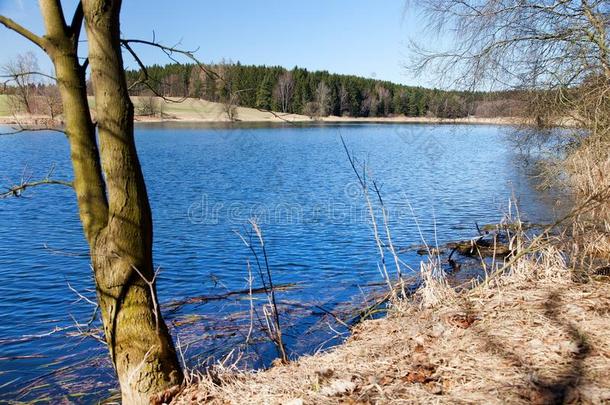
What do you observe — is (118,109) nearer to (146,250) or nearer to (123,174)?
(123,174)

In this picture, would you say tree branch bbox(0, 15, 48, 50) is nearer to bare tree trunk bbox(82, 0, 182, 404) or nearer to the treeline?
bare tree trunk bbox(82, 0, 182, 404)

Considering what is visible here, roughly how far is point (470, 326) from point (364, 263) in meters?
6.73

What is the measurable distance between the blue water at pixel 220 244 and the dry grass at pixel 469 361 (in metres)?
1.26

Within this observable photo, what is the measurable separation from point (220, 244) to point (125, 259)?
8.73 metres

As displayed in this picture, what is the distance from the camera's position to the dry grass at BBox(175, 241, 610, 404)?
322 cm

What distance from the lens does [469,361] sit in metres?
3.64

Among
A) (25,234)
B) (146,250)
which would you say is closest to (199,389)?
(146,250)

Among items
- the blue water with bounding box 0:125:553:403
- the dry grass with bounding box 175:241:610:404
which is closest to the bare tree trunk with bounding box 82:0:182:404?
the dry grass with bounding box 175:241:610:404

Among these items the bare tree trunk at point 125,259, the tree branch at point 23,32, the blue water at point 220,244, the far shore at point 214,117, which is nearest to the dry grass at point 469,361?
the bare tree trunk at point 125,259

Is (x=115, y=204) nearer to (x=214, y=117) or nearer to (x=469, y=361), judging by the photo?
(x=214, y=117)

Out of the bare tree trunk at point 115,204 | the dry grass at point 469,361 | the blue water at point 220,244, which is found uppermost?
the bare tree trunk at point 115,204

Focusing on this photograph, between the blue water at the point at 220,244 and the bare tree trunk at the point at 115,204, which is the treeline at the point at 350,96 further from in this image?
the bare tree trunk at the point at 115,204

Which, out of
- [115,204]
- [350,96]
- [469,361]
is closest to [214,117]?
[115,204]

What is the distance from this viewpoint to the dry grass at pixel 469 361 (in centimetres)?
322
